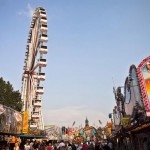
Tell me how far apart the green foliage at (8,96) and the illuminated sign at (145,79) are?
1241 inches

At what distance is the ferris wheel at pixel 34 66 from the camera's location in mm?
47531

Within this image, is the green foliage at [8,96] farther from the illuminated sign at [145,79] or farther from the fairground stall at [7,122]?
the illuminated sign at [145,79]

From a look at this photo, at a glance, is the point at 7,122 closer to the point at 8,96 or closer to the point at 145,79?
the point at 145,79

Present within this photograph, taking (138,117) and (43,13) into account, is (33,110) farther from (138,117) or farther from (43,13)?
(138,117)

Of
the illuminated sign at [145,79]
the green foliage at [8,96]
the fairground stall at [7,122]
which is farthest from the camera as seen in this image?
the green foliage at [8,96]

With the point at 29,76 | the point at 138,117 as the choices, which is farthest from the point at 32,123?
the point at 138,117

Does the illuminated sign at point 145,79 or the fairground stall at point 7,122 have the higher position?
the illuminated sign at point 145,79

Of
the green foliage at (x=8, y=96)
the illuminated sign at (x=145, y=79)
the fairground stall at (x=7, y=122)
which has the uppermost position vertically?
the green foliage at (x=8, y=96)

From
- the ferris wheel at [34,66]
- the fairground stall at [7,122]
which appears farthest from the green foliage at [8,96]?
the fairground stall at [7,122]

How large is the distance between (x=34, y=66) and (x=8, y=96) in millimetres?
8522

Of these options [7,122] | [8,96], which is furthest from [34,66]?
[7,122]

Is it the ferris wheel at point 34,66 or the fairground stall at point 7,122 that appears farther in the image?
the ferris wheel at point 34,66

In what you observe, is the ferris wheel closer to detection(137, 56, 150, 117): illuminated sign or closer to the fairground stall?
the fairground stall

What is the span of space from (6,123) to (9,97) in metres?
25.3
